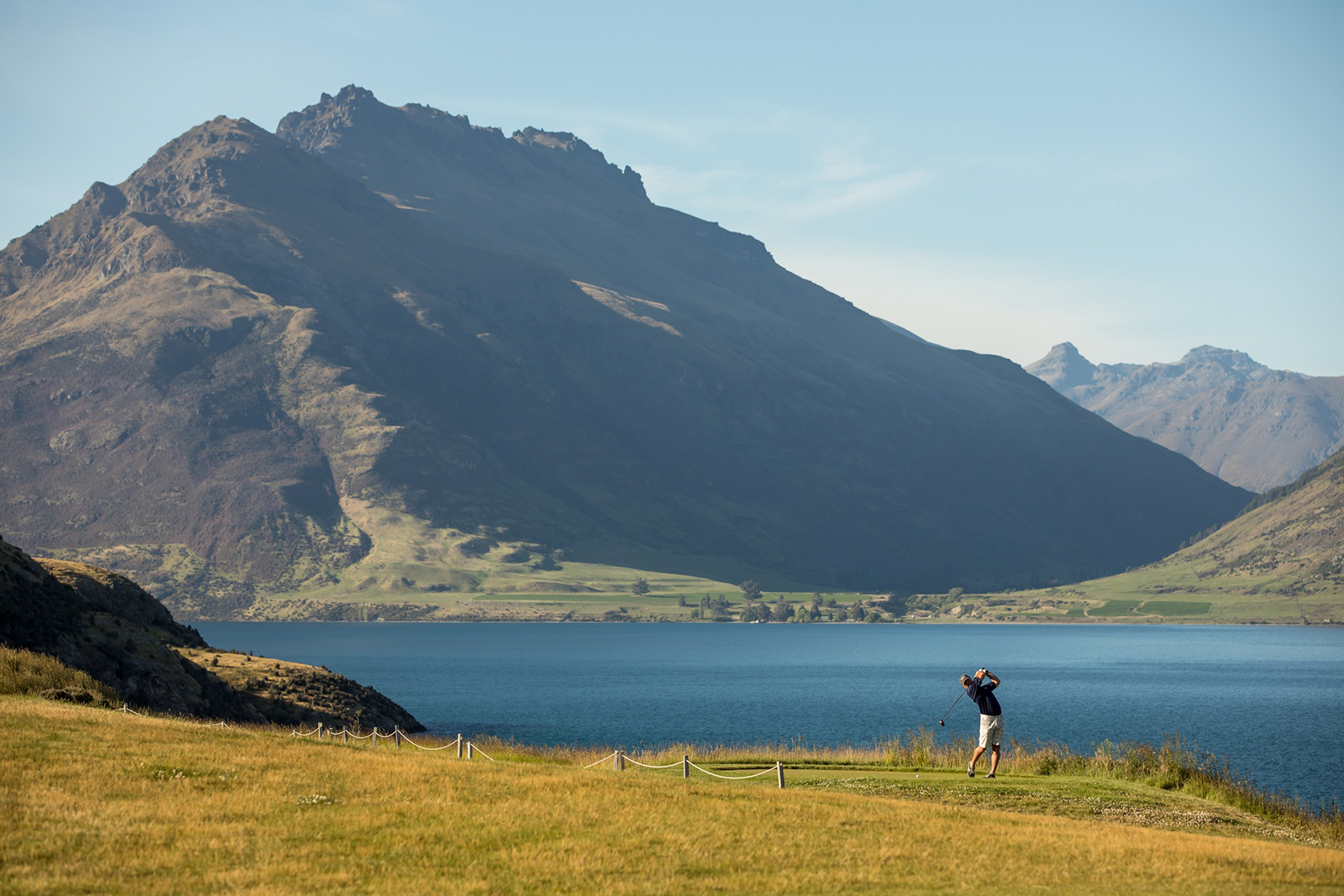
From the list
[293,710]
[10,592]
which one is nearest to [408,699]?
[293,710]

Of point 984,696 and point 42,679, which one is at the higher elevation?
point 984,696

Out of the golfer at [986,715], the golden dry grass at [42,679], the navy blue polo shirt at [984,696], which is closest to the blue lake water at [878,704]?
the golfer at [986,715]

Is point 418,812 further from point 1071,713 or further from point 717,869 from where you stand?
point 1071,713

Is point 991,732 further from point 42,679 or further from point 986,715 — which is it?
point 42,679

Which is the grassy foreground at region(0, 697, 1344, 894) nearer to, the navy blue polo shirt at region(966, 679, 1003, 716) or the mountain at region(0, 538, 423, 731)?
A: the navy blue polo shirt at region(966, 679, 1003, 716)

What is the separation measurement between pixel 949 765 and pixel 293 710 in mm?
40215

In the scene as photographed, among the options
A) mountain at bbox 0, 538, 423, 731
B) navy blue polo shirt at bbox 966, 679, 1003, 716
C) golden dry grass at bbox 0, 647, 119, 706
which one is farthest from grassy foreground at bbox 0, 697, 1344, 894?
mountain at bbox 0, 538, 423, 731

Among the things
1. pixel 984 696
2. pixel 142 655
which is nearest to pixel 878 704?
pixel 142 655

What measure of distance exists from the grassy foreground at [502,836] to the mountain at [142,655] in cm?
2156

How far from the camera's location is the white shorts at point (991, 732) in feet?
119

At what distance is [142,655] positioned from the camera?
2234 inches

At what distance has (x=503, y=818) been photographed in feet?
82.1

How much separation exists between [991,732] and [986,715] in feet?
1.85

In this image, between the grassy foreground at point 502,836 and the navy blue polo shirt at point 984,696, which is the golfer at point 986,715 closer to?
the navy blue polo shirt at point 984,696
